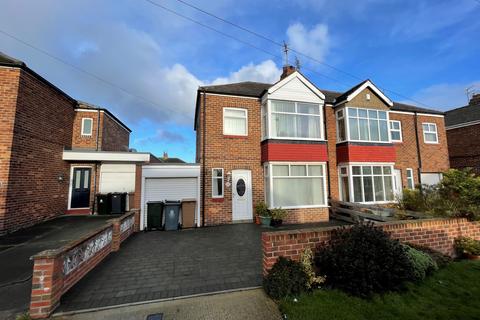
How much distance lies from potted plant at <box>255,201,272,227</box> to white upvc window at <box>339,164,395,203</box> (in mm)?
4577

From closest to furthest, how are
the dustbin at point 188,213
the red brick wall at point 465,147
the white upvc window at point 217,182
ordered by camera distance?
the dustbin at point 188,213, the white upvc window at point 217,182, the red brick wall at point 465,147

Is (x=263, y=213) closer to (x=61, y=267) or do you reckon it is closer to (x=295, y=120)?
(x=295, y=120)

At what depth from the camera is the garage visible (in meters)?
9.47

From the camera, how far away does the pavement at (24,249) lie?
3537 millimetres

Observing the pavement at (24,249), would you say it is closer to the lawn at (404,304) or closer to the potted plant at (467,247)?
the lawn at (404,304)

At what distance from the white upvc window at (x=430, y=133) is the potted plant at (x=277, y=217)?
11414 millimetres

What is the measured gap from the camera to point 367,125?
1158 centimetres

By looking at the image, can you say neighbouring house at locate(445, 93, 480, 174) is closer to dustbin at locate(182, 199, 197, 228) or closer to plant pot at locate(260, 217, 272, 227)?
plant pot at locate(260, 217, 272, 227)

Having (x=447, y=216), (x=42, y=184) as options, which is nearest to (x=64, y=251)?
(x=42, y=184)

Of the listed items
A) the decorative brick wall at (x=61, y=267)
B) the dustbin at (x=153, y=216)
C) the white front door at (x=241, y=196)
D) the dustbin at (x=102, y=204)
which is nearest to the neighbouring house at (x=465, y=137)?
the white front door at (x=241, y=196)

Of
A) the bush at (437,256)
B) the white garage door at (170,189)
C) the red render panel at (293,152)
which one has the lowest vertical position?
the bush at (437,256)

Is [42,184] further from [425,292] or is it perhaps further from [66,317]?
[425,292]

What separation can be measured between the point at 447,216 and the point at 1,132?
46.7 ft

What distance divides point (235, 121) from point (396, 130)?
10138 millimetres
